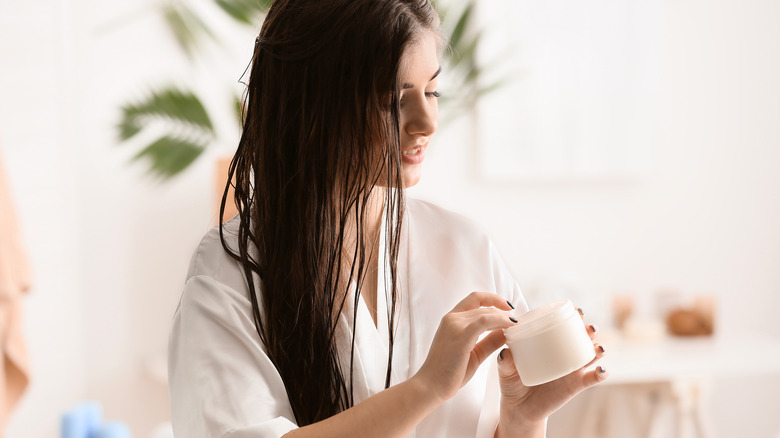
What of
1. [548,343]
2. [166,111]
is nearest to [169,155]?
[166,111]

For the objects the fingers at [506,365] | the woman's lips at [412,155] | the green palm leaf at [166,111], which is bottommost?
the fingers at [506,365]

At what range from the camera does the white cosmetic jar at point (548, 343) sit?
0.83m

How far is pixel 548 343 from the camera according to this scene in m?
0.83

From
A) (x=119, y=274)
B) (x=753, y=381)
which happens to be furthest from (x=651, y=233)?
(x=119, y=274)

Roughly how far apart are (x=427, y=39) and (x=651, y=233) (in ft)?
7.23

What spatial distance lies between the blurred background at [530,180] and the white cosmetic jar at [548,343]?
62.0 inches

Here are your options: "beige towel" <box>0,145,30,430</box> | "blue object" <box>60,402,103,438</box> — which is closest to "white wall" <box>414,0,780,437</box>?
"beige towel" <box>0,145,30,430</box>

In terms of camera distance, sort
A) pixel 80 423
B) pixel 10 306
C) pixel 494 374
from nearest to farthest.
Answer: pixel 494 374 → pixel 80 423 → pixel 10 306

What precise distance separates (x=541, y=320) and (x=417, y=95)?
0.99 feet

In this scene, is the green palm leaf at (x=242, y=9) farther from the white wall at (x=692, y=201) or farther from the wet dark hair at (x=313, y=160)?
the wet dark hair at (x=313, y=160)

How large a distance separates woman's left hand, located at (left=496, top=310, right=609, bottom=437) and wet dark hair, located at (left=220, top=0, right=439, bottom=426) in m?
0.15

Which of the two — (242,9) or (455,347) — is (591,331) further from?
(242,9)

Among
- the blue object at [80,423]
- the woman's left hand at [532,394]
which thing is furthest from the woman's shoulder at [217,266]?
the blue object at [80,423]

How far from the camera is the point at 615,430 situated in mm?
2789
